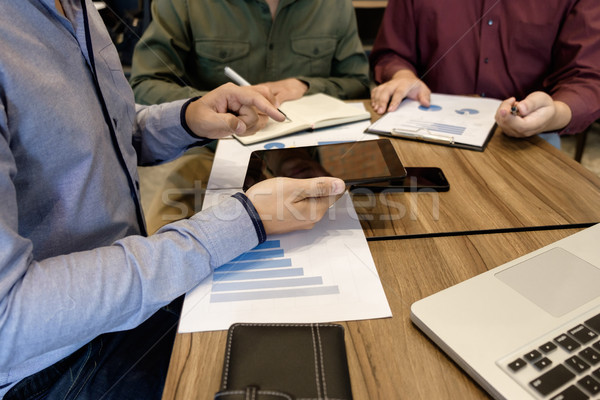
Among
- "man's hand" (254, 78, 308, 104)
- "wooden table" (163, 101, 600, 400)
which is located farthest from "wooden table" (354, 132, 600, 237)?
"man's hand" (254, 78, 308, 104)

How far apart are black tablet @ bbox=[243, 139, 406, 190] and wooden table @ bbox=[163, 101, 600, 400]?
67 mm

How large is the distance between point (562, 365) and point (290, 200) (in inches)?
13.9

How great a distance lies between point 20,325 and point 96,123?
11.4 inches

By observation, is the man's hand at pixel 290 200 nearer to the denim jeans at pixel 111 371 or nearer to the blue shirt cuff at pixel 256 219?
the blue shirt cuff at pixel 256 219

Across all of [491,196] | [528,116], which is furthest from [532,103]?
[491,196]

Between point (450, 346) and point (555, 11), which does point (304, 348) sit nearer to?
point (450, 346)

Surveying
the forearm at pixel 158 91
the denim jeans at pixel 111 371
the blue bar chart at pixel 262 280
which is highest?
the blue bar chart at pixel 262 280

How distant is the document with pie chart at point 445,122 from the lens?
865 millimetres

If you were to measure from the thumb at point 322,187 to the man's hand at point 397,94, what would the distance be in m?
0.48

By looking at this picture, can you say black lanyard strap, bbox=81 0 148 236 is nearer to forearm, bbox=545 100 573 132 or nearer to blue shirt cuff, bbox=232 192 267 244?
blue shirt cuff, bbox=232 192 267 244

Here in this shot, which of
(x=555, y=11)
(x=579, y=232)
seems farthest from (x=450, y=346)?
(x=555, y=11)

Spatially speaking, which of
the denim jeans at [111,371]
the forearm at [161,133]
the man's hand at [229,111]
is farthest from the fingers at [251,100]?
the denim jeans at [111,371]

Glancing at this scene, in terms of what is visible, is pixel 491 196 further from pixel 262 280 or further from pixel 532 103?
pixel 262 280

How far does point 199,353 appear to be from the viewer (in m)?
0.43
